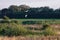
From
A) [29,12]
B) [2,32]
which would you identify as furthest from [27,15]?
[2,32]

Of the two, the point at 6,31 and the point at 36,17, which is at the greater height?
the point at 6,31

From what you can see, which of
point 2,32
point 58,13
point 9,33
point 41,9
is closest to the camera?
point 9,33

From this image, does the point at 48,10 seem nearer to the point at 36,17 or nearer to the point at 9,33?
the point at 36,17

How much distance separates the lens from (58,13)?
2024 inches

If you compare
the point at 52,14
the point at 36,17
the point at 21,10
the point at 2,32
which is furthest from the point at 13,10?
the point at 2,32

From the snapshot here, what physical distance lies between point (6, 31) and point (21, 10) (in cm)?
3215

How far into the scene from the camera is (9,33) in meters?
25.6

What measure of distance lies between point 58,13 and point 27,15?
5888 mm

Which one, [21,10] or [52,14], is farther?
[21,10]

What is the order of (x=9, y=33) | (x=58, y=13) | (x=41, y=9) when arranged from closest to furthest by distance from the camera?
(x=9, y=33), (x=58, y=13), (x=41, y=9)

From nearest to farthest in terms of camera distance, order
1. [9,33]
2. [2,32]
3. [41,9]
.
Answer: [9,33]
[2,32]
[41,9]

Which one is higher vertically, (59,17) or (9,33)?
(9,33)

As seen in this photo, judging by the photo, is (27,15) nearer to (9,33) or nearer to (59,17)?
(59,17)

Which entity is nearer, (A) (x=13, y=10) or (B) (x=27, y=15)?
(B) (x=27, y=15)
